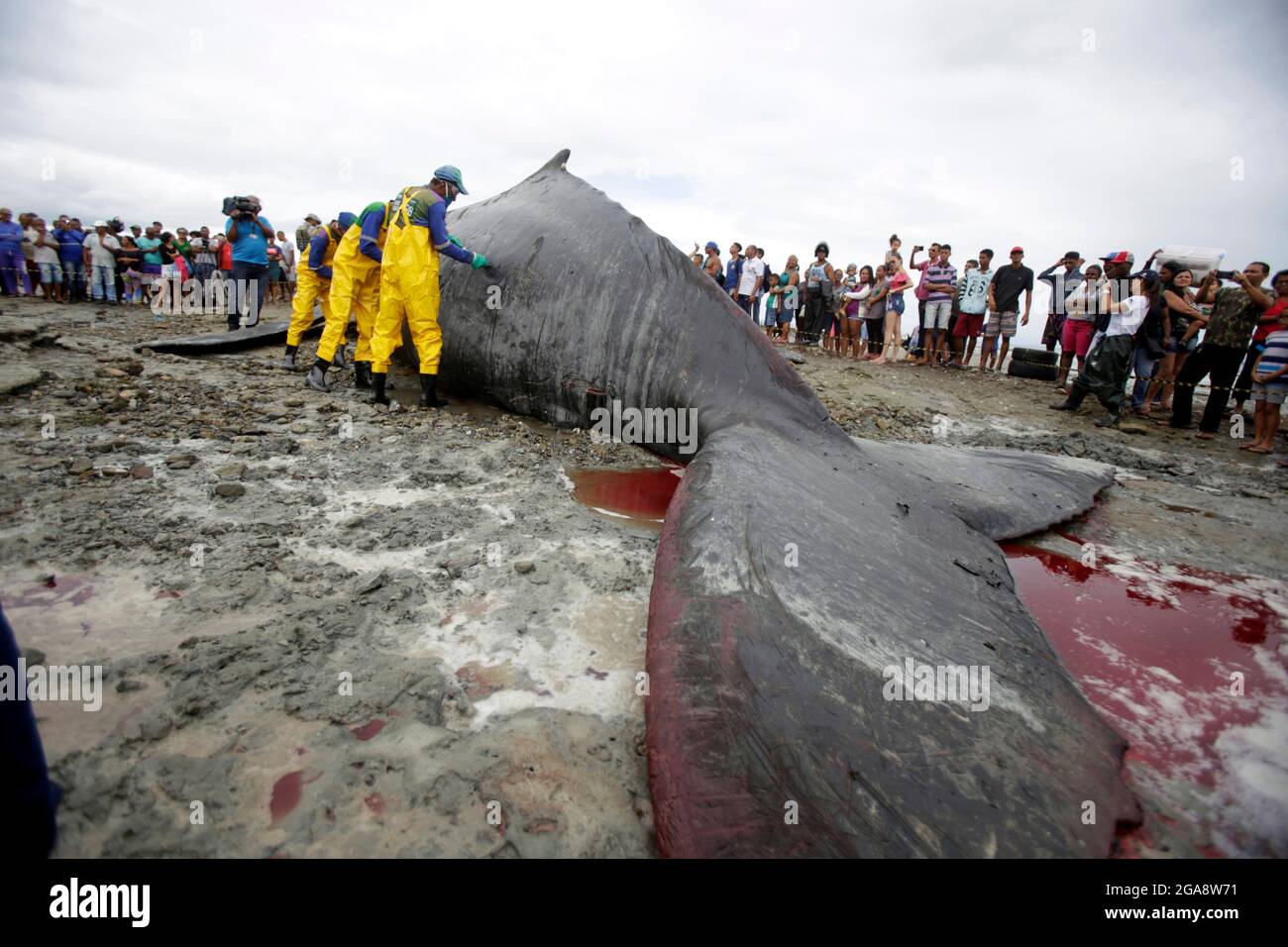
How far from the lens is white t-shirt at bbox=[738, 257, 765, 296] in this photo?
1197 cm

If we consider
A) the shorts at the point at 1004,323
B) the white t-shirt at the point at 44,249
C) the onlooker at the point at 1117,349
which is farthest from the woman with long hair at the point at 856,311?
the white t-shirt at the point at 44,249

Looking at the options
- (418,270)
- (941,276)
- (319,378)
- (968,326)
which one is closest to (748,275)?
(941,276)

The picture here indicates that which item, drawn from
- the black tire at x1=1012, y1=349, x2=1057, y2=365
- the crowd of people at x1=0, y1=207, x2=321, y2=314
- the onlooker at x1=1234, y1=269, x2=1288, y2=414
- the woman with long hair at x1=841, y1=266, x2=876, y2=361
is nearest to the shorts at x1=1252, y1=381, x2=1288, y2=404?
the onlooker at x1=1234, y1=269, x2=1288, y2=414

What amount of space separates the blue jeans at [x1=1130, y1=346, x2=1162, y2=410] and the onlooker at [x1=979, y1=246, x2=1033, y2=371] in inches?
83.8

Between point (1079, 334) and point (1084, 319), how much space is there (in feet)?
0.61

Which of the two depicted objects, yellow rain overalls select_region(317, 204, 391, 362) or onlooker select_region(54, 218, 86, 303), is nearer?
yellow rain overalls select_region(317, 204, 391, 362)

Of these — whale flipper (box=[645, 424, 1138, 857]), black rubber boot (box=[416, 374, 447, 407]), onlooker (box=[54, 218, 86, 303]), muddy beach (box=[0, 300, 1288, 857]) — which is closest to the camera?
whale flipper (box=[645, 424, 1138, 857])

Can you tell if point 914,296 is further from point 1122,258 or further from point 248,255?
point 248,255

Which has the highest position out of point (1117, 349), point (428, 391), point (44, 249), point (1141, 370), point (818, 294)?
point (818, 294)

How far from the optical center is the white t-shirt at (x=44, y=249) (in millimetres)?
11461

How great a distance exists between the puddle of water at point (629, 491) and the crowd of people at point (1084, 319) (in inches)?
51.3

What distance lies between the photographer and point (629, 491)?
11.6ft

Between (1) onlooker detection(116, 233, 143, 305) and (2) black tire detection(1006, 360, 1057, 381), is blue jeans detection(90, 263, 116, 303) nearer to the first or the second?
(1) onlooker detection(116, 233, 143, 305)
